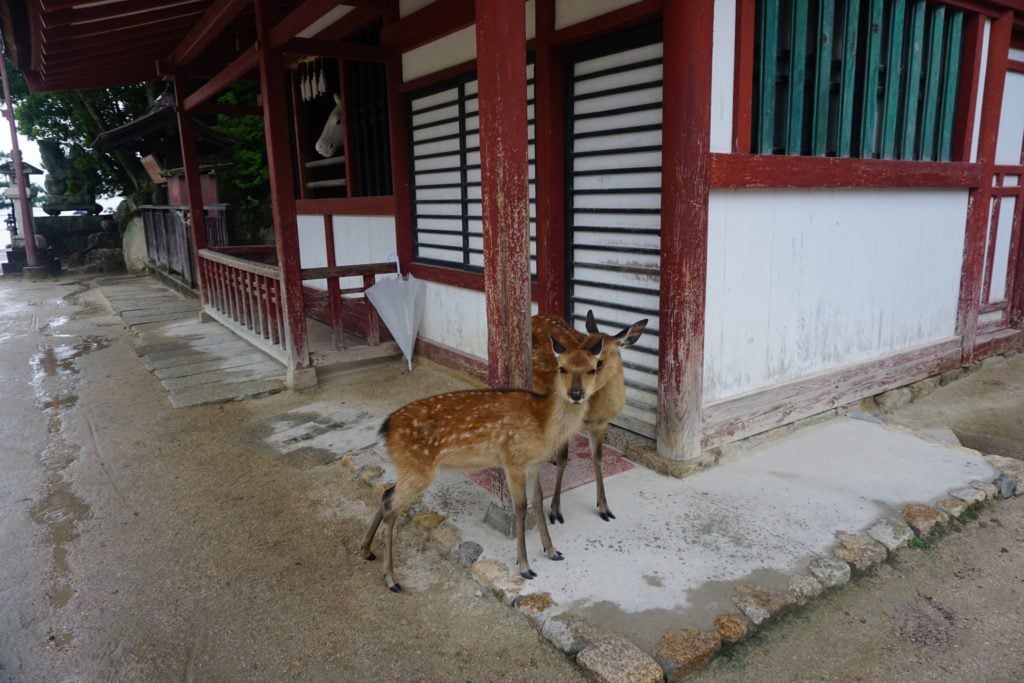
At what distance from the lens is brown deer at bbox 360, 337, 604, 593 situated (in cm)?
308

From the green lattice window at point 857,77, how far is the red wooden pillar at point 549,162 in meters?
1.32

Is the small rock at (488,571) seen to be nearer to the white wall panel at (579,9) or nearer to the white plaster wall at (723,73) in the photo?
the white plaster wall at (723,73)

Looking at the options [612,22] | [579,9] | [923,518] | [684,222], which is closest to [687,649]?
[923,518]

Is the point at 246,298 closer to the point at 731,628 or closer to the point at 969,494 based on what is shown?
the point at 731,628

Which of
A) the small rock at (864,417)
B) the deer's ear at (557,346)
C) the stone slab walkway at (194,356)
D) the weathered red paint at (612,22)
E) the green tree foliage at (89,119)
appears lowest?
the small rock at (864,417)

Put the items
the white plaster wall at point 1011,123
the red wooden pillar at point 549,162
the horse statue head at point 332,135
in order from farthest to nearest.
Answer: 1. the horse statue head at point 332,135
2. the white plaster wall at point 1011,123
3. the red wooden pillar at point 549,162

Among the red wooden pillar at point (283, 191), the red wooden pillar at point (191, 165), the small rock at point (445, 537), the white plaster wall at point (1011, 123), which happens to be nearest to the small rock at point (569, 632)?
the small rock at point (445, 537)

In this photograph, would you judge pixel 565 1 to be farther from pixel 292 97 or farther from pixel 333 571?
pixel 292 97

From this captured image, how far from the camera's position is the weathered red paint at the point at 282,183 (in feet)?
19.3

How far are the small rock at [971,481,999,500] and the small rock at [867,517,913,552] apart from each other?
0.70m

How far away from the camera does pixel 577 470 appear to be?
4129 millimetres

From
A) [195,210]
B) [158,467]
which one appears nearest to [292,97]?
[195,210]

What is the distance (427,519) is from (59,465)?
9.72 ft

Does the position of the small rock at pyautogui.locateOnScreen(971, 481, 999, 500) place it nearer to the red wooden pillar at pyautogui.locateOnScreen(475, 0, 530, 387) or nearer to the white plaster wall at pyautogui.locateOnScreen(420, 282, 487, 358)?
the red wooden pillar at pyautogui.locateOnScreen(475, 0, 530, 387)
